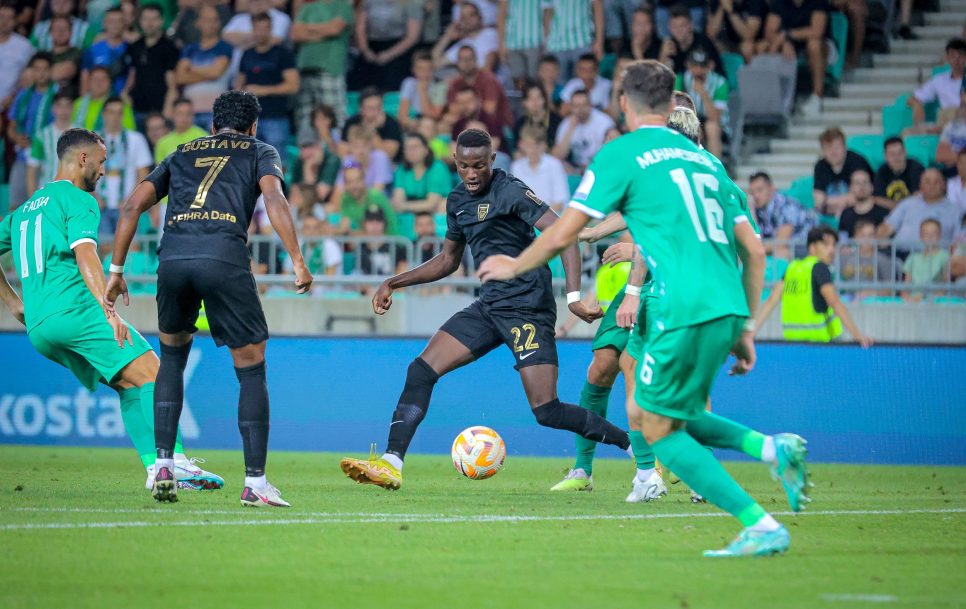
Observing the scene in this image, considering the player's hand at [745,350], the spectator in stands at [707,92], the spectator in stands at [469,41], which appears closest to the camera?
the player's hand at [745,350]

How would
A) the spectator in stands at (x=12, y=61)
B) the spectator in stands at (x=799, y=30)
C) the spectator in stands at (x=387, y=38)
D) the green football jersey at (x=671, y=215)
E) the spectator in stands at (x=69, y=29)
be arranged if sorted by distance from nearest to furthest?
the green football jersey at (x=671, y=215), the spectator in stands at (x=799, y=30), the spectator in stands at (x=387, y=38), the spectator in stands at (x=12, y=61), the spectator in stands at (x=69, y=29)

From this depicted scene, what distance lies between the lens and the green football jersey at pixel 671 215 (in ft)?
21.3

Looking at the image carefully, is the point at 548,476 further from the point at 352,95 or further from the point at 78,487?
the point at 352,95

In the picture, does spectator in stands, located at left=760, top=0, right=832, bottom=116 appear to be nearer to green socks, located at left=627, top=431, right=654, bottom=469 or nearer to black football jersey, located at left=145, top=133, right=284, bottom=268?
green socks, located at left=627, top=431, right=654, bottom=469

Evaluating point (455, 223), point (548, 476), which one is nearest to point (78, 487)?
point (455, 223)

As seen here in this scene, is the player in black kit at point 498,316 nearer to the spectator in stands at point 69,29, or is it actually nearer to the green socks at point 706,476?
the green socks at point 706,476

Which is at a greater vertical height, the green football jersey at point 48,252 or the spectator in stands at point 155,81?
the spectator in stands at point 155,81

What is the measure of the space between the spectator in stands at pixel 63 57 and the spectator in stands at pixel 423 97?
4.69m

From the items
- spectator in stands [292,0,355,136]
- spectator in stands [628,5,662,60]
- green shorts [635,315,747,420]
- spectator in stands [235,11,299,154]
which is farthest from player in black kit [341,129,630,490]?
spectator in stands [292,0,355,136]

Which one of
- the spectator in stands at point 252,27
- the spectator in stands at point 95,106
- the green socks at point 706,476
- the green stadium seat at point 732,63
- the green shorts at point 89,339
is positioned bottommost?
the green socks at point 706,476

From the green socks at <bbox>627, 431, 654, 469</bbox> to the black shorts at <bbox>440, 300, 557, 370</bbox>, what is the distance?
706 millimetres

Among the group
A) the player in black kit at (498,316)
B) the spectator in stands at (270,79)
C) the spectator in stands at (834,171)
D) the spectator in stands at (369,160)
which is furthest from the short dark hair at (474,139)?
the spectator in stands at (270,79)

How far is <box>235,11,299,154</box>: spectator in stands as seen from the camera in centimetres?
1959

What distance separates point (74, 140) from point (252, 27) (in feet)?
37.3
